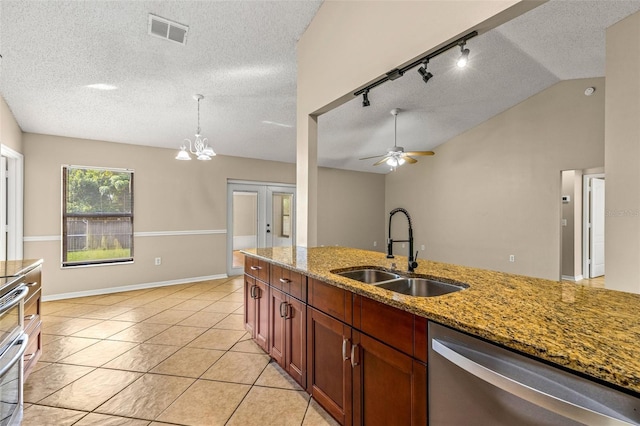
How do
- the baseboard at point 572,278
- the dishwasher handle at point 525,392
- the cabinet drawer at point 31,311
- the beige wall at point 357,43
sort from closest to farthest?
the dishwasher handle at point 525,392
the beige wall at point 357,43
the cabinet drawer at point 31,311
the baseboard at point 572,278

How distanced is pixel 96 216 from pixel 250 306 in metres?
3.40

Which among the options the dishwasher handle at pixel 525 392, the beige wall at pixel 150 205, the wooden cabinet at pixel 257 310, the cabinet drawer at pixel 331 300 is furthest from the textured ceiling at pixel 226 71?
the dishwasher handle at pixel 525 392

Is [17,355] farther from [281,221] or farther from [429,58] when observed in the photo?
[281,221]

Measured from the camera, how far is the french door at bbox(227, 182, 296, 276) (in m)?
5.87

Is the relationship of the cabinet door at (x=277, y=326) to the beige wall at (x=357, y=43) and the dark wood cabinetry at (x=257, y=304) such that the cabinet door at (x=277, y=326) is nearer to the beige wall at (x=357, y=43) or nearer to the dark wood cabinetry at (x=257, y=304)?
the dark wood cabinetry at (x=257, y=304)

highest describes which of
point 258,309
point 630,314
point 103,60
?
point 103,60

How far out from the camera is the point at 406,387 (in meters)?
1.24

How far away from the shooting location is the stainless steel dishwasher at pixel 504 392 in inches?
28.3

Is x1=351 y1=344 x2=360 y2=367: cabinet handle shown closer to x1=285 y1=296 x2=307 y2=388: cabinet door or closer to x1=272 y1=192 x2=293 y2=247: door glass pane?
x1=285 y1=296 x2=307 y2=388: cabinet door

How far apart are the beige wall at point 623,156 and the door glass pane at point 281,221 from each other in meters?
5.04

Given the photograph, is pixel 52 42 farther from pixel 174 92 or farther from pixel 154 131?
pixel 154 131

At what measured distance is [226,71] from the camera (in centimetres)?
325

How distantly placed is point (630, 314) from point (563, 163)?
4.87 metres

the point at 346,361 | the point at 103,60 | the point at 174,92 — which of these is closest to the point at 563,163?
the point at 346,361
